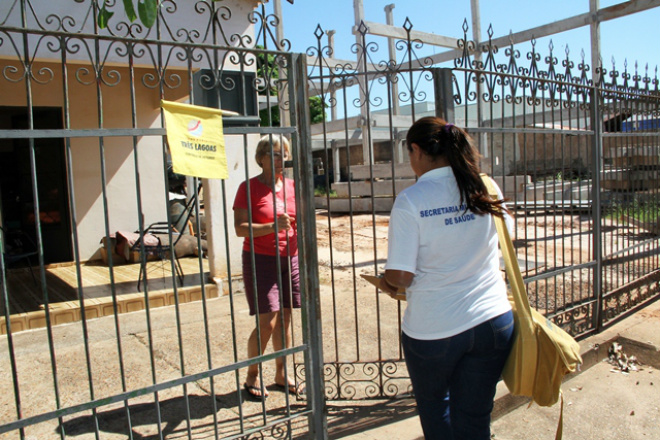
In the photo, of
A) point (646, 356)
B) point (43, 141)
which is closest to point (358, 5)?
point (43, 141)

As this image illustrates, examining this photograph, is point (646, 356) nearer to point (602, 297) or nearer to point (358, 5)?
point (602, 297)

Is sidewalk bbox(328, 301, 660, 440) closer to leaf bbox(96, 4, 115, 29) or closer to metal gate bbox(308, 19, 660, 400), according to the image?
metal gate bbox(308, 19, 660, 400)

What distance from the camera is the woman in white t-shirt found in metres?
2.22

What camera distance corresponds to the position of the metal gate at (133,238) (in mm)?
2539

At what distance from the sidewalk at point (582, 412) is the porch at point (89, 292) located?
8.02 ft

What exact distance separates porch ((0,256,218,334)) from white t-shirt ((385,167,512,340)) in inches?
131

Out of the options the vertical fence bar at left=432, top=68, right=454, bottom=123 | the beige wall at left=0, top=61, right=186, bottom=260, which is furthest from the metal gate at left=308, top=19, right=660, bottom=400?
the beige wall at left=0, top=61, right=186, bottom=260

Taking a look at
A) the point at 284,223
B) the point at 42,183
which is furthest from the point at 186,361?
the point at 42,183

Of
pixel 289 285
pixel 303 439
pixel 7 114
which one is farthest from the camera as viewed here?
pixel 7 114

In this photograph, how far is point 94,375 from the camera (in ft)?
13.8

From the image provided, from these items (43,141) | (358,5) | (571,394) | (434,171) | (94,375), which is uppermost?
(358,5)

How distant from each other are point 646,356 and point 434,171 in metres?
3.74

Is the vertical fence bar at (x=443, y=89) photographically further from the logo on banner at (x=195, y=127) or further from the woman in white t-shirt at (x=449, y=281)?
the logo on banner at (x=195, y=127)

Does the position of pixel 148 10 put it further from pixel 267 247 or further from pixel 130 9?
pixel 267 247
